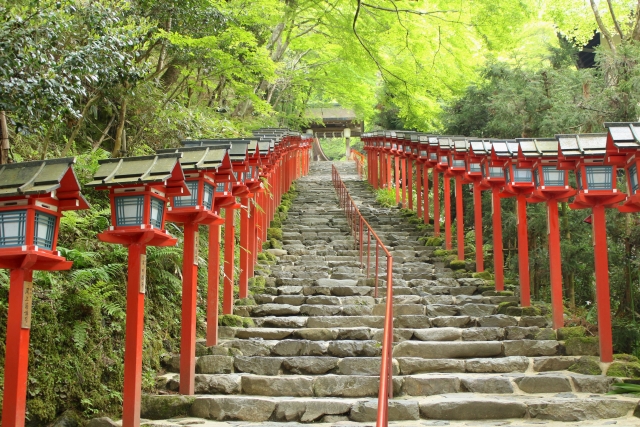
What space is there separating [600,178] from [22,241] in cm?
681

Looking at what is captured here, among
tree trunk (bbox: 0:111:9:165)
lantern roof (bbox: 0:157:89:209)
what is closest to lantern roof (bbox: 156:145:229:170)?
tree trunk (bbox: 0:111:9:165)

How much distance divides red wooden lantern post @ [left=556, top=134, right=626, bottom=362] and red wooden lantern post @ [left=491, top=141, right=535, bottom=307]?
144cm

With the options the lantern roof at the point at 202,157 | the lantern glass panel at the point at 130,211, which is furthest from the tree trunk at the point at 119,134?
the lantern glass panel at the point at 130,211

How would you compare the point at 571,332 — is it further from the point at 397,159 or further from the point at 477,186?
the point at 397,159

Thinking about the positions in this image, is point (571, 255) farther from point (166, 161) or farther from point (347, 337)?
point (166, 161)

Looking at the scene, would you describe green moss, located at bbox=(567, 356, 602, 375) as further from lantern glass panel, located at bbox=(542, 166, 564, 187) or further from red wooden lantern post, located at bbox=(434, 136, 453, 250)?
red wooden lantern post, located at bbox=(434, 136, 453, 250)

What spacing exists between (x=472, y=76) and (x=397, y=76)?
1.98 meters

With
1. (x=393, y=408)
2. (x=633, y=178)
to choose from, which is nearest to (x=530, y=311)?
(x=633, y=178)

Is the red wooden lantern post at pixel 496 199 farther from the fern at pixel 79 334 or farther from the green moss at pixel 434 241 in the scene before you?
the fern at pixel 79 334

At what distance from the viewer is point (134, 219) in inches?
239

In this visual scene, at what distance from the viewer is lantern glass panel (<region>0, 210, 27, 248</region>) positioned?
4.96m

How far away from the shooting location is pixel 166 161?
6.23 metres

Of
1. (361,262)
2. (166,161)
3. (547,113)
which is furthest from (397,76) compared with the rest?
(166,161)

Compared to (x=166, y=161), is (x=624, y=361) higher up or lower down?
lower down
